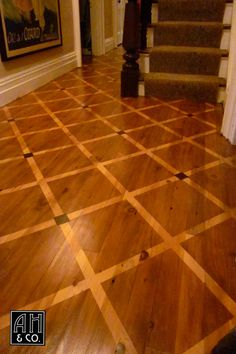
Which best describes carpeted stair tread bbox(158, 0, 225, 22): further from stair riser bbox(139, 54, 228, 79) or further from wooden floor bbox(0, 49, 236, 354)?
wooden floor bbox(0, 49, 236, 354)

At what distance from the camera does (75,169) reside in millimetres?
1785

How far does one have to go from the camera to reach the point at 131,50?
2.91 meters

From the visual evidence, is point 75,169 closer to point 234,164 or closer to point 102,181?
point 102,181

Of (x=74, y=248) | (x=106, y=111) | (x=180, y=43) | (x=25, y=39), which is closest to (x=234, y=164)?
(x=74, y=248)

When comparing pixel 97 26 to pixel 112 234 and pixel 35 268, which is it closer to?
pixel 112 234

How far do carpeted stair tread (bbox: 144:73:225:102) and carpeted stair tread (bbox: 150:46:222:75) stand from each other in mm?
88

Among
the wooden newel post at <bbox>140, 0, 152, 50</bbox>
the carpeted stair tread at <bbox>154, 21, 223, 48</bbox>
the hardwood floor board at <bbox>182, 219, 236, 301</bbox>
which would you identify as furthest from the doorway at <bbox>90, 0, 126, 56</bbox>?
the hardwood floor board at <bbox>182, 219, 236, 301</bbox>

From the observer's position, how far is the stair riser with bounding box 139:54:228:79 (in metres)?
2.90

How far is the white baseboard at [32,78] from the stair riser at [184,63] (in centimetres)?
131

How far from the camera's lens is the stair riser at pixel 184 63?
293cm

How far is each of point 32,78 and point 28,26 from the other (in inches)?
20.6

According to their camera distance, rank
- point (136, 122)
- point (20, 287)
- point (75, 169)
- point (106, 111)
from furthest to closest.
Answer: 1. point (106, 111)
2. point (136, 122)
3. point (75, 169)
4. point (20, 287)

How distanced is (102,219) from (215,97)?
206cm

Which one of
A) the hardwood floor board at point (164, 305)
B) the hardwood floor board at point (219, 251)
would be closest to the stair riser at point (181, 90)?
the hardwood floor board at point (219, 251)
